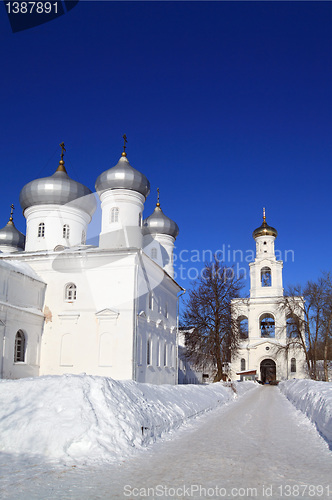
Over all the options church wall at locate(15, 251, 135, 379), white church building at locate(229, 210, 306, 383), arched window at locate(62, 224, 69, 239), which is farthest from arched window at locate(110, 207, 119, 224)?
white church building at locate(229, 210, 306, 383)

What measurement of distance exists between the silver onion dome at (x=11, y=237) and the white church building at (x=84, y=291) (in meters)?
7.75

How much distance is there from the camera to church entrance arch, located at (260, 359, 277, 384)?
49.7 meters

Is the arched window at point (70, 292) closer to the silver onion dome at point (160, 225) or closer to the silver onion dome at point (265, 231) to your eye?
the silver onion dome at point (160, 225)

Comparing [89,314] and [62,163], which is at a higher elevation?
[62,163]

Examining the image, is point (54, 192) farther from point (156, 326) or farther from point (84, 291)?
point (156, 326)

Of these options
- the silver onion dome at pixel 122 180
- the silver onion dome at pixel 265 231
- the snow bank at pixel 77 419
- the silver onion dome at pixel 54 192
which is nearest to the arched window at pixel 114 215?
the silver onion dome at pixel 122 180

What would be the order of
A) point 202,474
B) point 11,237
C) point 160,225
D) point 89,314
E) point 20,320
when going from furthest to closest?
point 160,225, point 11,237, point 89,314, point 20,320, point 202,474

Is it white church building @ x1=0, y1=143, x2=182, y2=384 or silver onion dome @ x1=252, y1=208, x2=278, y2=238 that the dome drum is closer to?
white church building @ x1=0, y1=143, x2=182, y2=384

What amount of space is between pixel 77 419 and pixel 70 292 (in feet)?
45.8

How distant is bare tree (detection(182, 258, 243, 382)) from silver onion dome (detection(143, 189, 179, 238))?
572 centimetres

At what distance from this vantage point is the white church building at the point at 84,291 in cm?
1911

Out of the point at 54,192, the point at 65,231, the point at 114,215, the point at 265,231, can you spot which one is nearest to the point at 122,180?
the point at 114,215

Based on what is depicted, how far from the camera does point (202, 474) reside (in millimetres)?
5988

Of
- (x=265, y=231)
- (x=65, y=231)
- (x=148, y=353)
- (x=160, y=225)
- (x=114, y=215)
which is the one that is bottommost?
(x=148, y=353)
